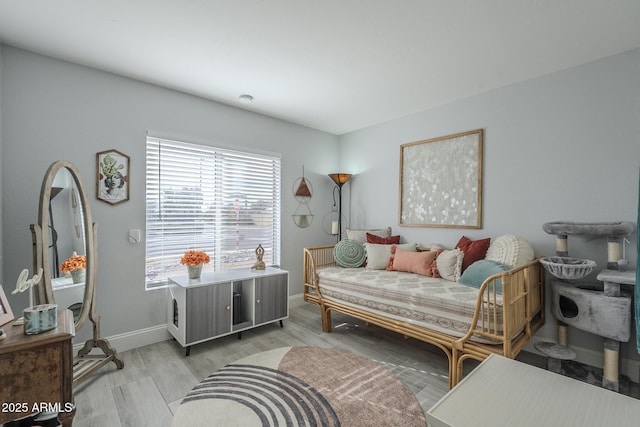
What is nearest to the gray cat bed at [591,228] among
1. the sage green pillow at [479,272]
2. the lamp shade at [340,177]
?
the sage green pillow at [479,272]

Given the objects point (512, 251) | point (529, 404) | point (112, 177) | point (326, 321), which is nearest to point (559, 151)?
point (512, 251)

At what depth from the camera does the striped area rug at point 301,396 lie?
1774 mm

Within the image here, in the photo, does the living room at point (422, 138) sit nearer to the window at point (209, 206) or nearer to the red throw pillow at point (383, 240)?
the window at point (209, 206)

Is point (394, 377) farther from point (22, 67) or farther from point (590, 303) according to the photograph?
point (22, 67)

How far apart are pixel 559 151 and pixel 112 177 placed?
3.98 m

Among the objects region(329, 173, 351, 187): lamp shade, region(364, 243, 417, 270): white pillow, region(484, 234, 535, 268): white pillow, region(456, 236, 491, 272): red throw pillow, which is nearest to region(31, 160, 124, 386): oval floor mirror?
region(364, 243, 417, 270): white pillow

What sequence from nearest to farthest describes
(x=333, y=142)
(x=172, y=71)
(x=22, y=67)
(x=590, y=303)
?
(x=590, y=303) < (x=22, y=67) < (x=172, y=71) < (x=333, y=142)

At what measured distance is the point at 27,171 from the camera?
2271mm

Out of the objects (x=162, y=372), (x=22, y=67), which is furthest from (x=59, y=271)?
(x=22, y=67)

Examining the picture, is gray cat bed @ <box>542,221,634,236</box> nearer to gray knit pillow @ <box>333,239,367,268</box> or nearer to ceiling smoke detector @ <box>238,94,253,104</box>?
gray knit pillow @ <box>333,239,367,268</box>

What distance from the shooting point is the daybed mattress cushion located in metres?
2.16

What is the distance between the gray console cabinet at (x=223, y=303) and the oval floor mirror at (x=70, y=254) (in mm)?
557

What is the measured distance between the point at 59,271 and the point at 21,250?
0.53m

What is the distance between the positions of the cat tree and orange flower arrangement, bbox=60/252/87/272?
3456 mm
